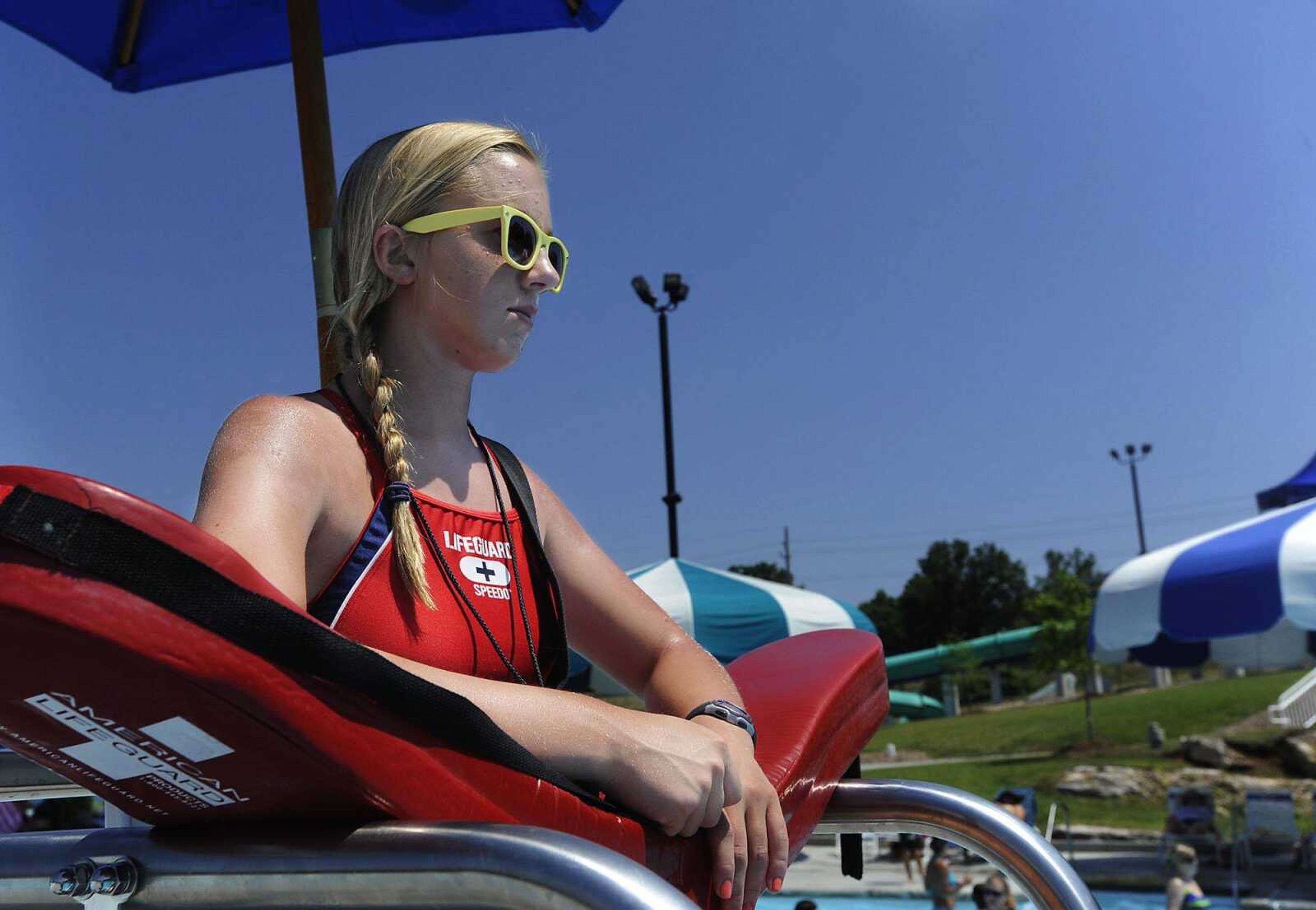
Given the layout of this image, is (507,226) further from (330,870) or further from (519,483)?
(330,870)

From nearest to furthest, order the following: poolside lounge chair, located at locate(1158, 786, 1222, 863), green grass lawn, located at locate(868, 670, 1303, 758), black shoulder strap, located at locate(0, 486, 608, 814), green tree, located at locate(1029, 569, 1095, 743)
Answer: black shoulder strap, located at locate(0, 486, 608, 814)
poolside lounge chair, located at locate(1158, 786, 1222, 863)
green grass lawn, located at locate(868, 670, 1303, 758)
green tree, located at locate(1029, 569, 1095, 743)

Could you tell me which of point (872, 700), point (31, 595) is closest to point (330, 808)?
point (31, 595)

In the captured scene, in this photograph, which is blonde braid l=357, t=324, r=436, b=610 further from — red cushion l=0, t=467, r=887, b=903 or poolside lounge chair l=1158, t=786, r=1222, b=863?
poolside lounge chair l=1158, t=786, r=1222, b=863

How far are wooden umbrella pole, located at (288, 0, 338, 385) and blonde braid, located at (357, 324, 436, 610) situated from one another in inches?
37.0

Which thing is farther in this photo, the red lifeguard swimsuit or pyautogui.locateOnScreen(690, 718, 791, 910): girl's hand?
the red lifeguard swimsuit

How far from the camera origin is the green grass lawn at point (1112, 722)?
2500cm

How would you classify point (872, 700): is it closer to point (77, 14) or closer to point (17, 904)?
point (17, 904)

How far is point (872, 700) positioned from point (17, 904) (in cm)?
95

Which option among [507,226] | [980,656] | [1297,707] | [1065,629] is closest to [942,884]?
[507,226]

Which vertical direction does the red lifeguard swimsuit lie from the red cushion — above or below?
above

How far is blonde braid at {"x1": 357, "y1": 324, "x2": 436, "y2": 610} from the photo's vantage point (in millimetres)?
1160

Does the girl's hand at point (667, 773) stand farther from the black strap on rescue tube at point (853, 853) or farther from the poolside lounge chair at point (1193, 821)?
the poolside lounge chair at point (1193, 821)

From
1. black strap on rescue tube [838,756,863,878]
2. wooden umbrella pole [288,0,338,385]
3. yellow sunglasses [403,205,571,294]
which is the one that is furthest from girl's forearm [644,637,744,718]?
wooden umbrella pole [288,0,338,385]

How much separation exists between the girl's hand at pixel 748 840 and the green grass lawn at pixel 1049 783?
592 inches
